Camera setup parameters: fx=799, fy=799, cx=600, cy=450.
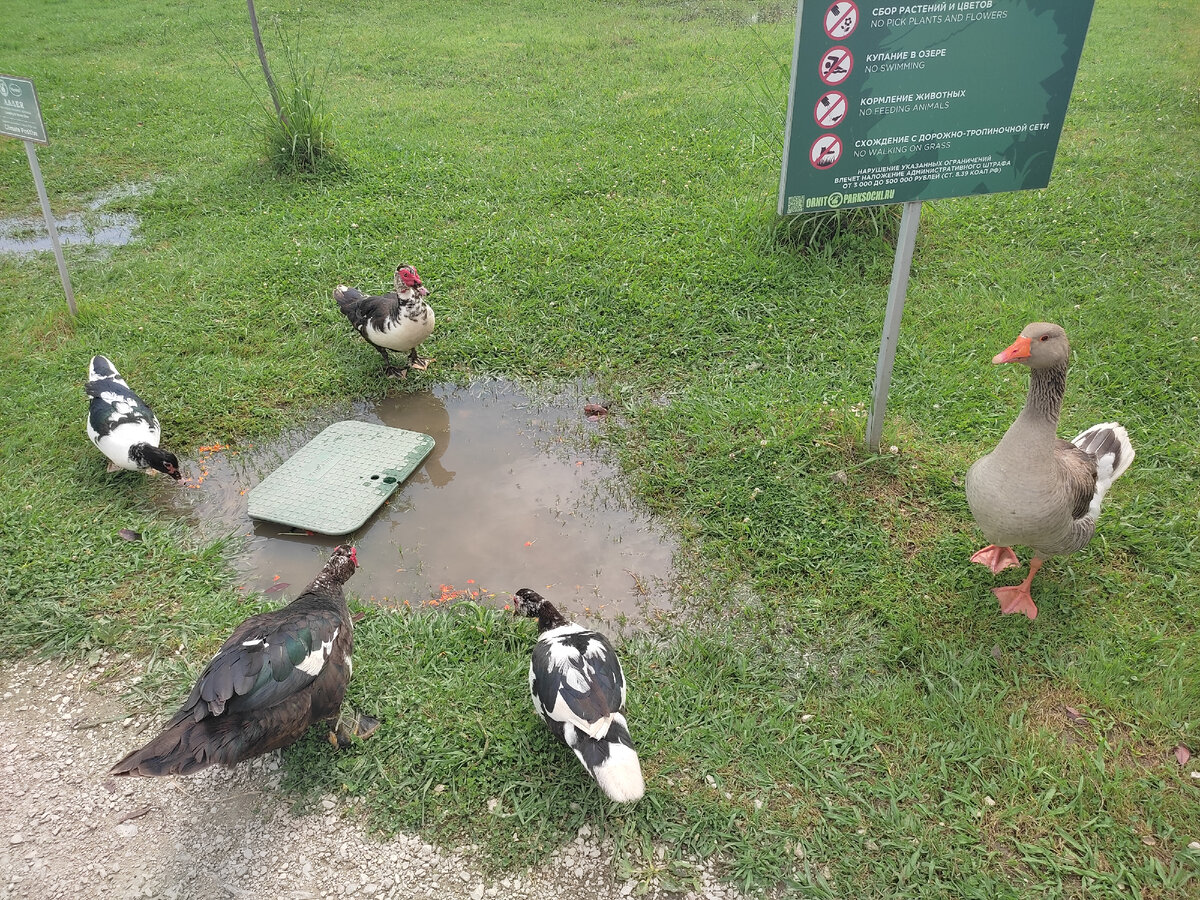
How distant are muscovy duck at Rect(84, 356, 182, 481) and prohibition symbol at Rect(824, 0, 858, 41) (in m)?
3.96

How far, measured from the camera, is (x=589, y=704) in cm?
294

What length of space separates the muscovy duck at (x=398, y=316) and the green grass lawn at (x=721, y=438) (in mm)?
376

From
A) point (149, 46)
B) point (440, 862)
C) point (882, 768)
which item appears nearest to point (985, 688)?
point (882, 768)

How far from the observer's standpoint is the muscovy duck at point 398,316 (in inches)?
202

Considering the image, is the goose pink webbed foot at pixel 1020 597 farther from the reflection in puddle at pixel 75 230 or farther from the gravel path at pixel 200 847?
the reflection in puddle at pixel 75 230

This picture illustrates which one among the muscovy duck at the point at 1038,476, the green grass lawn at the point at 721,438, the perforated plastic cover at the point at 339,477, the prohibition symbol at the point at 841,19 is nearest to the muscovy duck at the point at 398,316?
the green grass lawn at the point at 721,438

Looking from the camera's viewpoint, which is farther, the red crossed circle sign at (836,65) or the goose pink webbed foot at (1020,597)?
the goose pink webbed foot at (1020,597)

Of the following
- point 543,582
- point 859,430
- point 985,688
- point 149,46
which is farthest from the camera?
point 149,46

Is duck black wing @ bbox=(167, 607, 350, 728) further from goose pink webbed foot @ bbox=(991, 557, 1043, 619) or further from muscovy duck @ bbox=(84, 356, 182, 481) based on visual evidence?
goose pink webbed foot @ bbox=(991, 557, 1043, 619)

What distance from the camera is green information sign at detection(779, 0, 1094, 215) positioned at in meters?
3.36

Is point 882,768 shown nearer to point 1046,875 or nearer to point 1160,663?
point 1046,875

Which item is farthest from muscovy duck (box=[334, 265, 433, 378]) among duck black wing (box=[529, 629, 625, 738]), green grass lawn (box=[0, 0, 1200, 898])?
duck black wing (box=[529, 629, 625, 738])

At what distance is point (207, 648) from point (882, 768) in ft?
9.76

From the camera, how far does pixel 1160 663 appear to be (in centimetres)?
342
